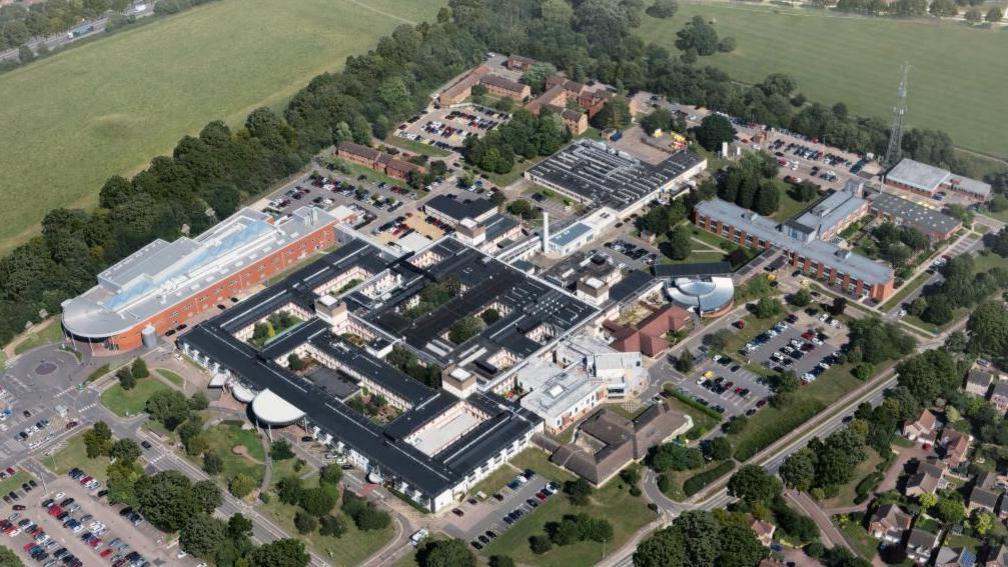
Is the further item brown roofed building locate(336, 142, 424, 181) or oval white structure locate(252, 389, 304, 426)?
brown roofed building locate(336, 142, 424, 181)

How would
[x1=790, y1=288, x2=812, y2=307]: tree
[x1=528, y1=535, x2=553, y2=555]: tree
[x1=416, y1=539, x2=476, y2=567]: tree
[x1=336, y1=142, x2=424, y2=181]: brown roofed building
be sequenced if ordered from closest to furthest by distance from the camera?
1. [x1=416, y1=539, x2=476, y2=567]: tree
2. [x1=528, y1=535, x2=553, y2=555]: tree
3. [x1=790, y1=288, x2=812, y2=307]: tree
4. [x1=336, y1=142, x2=424, y2=181]: brown roofed building

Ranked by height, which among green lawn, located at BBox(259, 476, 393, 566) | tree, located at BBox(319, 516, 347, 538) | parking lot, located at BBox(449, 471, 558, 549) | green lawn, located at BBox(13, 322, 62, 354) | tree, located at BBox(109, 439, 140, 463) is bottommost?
parking lot, located at BBox(449, 471, 558, 549)

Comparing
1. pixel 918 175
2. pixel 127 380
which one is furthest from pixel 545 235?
pixel 918 175

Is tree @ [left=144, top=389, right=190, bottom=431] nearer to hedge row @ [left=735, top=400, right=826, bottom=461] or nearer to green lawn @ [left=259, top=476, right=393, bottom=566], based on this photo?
green lawn @ [left=259, top=476, right=393, bottom=566]

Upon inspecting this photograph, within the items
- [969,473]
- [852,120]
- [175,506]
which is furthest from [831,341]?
[175,506]

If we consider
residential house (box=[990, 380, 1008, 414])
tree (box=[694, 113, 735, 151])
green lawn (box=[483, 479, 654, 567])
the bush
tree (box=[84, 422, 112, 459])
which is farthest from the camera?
tree (box=[694, 113, 735, 151])

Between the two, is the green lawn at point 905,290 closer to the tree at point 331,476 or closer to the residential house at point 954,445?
the residential house at point 954,445

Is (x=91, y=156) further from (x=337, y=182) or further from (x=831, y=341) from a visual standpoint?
(x=831, y=341)

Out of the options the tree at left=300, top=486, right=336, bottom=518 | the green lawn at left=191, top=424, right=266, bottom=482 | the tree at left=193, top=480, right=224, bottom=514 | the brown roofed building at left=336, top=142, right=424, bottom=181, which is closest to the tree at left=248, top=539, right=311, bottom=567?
the tree at left=300, top=486, right=336, bottom=518
